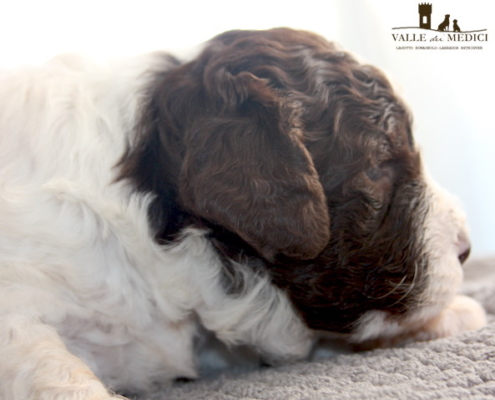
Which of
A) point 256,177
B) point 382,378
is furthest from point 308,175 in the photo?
point 382,378

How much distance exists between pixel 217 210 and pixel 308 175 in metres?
0.30

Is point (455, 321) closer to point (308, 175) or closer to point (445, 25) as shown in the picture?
point (308, 175)

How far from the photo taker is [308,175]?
190 centimetres

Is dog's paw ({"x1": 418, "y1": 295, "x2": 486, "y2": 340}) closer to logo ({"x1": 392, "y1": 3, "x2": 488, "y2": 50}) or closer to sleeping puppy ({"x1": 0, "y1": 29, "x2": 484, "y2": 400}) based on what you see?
sleeping puppy ({"x1": 0, "y1": 29, "x2": 484, "y2": 400})

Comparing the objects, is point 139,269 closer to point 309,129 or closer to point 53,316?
point 53,316

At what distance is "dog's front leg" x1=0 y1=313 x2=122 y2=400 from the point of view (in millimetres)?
1598

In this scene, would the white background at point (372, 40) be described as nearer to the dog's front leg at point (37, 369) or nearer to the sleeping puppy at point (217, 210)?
the sleeping puppy at point (217, 210)

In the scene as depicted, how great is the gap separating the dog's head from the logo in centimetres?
187

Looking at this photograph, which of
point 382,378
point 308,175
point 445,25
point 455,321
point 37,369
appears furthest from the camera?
point 445,25

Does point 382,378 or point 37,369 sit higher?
point 37,369

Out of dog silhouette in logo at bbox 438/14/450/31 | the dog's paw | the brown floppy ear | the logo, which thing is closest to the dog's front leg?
the brown floppy ear

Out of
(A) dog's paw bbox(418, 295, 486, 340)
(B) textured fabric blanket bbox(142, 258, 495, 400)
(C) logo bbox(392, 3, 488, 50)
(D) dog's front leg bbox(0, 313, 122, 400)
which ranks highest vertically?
(C) logo bbox(392, 3, 488, 50)

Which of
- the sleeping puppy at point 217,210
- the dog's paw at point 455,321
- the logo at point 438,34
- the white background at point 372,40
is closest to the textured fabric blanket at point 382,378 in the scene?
the sleeping puppy at point 217,210

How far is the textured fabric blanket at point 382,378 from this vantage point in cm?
163
